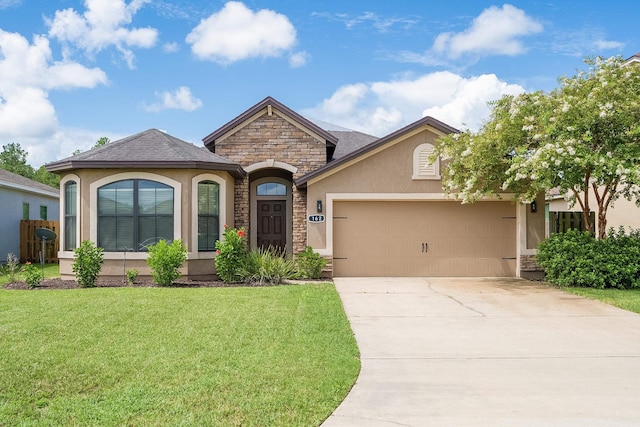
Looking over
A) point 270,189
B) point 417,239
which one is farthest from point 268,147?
point 417,239

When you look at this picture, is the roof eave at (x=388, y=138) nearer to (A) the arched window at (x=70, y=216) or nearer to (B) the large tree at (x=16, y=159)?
(A) the arched window at (x=70, y=216)

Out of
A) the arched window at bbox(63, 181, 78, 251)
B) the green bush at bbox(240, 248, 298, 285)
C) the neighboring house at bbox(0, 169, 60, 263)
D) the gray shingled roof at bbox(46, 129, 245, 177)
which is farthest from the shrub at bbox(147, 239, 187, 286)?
the neighboring house at bbox(0, 169, 60, 263)

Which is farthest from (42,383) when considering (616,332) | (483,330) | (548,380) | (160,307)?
(616,332)

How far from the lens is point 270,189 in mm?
17922

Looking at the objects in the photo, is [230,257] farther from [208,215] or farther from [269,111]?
[269,111]

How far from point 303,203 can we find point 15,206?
42.7 feet

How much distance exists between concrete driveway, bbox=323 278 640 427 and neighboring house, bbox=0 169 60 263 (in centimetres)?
1610

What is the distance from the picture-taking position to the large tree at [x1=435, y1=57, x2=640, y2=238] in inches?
470

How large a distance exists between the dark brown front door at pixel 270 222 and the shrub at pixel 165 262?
440 cm

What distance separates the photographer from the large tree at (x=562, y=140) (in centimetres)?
1195

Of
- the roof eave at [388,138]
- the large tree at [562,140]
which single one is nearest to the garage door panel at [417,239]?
the roof eave at [388,138]

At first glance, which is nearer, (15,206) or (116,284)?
(116,284)

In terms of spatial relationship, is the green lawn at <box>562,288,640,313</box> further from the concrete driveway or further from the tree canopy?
the tree canopy

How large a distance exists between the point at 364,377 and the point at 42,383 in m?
3.16
